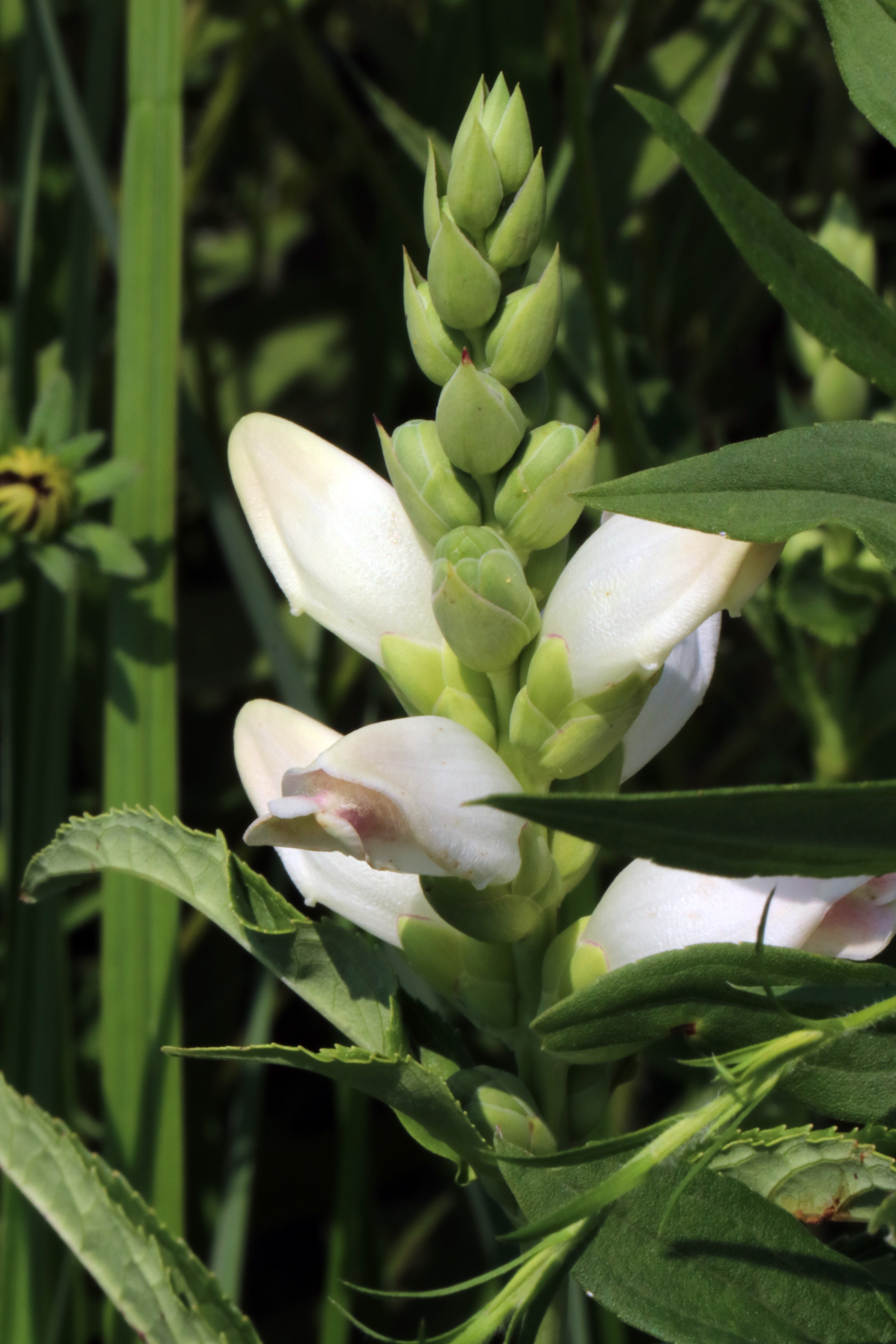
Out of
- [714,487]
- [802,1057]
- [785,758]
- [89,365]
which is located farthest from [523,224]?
[785,758]

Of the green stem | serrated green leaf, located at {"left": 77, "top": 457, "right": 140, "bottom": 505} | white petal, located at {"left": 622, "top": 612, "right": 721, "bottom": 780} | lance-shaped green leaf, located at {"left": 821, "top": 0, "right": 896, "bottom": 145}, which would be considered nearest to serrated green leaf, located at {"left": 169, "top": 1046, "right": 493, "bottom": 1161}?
white petal, located at {"left": 622, "top": 612, "right": 721, "bottom": 780}

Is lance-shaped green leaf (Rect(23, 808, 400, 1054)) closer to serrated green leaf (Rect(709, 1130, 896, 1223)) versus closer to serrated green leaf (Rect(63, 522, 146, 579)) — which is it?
serrated green leaf (Rect(709, 1130, 896, 1223))

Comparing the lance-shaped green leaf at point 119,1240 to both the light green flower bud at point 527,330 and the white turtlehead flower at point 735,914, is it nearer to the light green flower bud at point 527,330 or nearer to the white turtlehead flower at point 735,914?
the white turtlehead flower at point 735,914

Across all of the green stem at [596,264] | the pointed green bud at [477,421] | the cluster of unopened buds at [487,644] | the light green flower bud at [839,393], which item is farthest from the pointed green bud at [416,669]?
the light green flower bud at [839,393]

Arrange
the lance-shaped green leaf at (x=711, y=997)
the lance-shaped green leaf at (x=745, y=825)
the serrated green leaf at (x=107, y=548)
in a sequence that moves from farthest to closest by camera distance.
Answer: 1. the serrated green leaf at (x=107, y=548)
2. the lance-shaped green leaf at (x=711, y=997)
3. the lance-shaped green leaf at (x=745, y=825)

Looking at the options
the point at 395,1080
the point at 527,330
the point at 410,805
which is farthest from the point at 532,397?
the point at 395,1080

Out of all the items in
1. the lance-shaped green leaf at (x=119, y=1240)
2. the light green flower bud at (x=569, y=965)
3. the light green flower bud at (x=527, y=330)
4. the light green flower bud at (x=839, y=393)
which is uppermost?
the light green flower bud at (x=839, y=393)

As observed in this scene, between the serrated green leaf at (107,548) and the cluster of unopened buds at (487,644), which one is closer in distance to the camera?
the cluster of unopened buds at (487,644)
